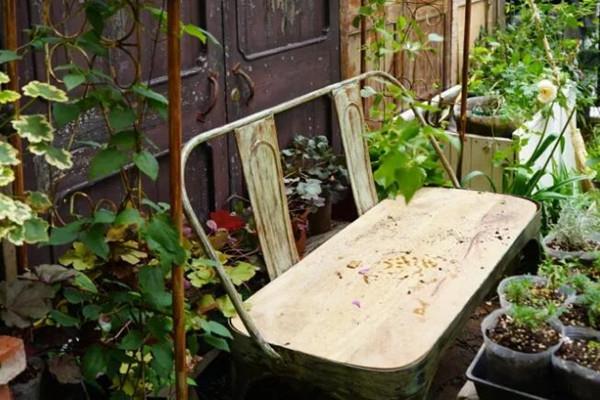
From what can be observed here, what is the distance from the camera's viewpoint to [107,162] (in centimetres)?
173

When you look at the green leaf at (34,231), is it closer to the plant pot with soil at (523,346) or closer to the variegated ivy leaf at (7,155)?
the variegated ivy leaf at (7,155)

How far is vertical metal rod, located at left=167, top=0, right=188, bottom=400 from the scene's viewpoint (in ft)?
5.32

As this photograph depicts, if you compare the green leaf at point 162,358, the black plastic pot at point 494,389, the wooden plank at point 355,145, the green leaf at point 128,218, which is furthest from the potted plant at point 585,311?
the green leaf at point 128,218

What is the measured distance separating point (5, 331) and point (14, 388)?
15cm

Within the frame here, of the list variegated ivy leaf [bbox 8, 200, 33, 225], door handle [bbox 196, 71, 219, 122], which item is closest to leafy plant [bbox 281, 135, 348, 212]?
door handle [bbox 196, 71, 219, 122]

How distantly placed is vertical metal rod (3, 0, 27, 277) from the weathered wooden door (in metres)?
1.13

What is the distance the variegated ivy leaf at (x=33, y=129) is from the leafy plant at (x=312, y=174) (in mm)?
1514

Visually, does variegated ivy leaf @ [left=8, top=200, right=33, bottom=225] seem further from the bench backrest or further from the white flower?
the white flower

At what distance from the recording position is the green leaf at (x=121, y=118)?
173cm

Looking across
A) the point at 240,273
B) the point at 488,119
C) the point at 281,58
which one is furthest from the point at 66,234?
the point at 488,119

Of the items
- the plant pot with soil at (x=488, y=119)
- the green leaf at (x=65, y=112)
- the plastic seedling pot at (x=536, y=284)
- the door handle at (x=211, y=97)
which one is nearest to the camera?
the green leaf at (x=65, y=112)

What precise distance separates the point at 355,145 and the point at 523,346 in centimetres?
133

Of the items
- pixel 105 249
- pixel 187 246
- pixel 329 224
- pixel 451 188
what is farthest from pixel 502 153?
pixel 105 249

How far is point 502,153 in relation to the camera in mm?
3961
